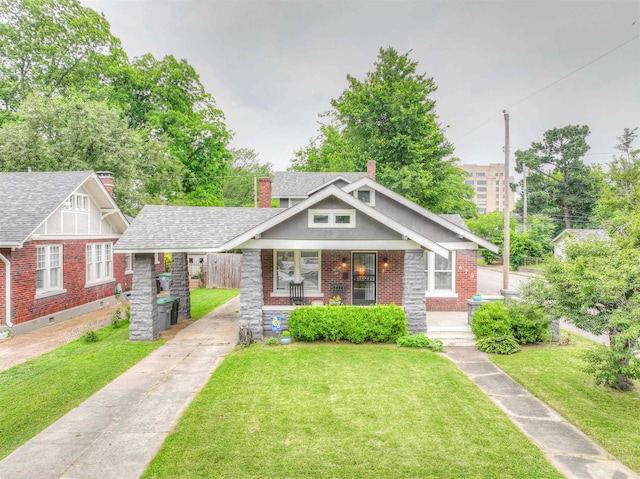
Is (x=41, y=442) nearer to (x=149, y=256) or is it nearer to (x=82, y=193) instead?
(x=149, y=256)

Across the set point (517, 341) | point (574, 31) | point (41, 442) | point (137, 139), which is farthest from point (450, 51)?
point (41, 442)

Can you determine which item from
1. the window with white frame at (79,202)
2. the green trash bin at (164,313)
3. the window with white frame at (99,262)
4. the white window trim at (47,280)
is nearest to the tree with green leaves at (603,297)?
the green trash bin at (164,313)

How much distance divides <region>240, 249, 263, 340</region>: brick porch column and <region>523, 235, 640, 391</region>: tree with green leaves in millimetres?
7410

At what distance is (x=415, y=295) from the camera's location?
412 inches

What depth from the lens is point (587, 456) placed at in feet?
15.3

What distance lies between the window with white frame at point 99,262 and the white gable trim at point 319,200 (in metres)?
9.12

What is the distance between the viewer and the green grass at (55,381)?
555 cm

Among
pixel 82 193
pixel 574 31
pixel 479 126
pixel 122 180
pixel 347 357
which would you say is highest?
pixel 574 31

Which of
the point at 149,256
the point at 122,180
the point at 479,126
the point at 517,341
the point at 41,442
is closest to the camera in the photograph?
the point at 41,442

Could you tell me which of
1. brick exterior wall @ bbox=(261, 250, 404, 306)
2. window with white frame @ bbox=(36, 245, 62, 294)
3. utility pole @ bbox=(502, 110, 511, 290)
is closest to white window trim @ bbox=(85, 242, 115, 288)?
window with white frame @ bbox=(36, 245, 62, 294)

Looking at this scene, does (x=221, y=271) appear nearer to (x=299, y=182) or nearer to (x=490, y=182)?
(x=299, y=182)

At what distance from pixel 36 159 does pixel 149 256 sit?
15540 millimetres

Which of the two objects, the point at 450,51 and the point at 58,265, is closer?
the point at 58,265

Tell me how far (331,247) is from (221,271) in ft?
46.9
